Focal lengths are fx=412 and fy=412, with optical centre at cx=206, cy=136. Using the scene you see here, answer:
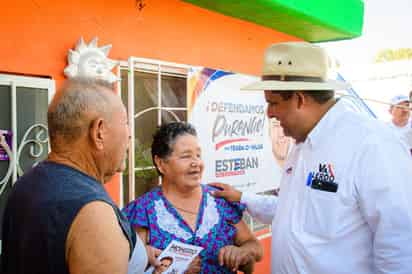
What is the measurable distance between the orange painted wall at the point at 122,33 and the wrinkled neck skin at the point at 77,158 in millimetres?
1434

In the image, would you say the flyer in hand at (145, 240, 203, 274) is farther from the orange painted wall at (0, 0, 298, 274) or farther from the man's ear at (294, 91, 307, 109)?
the orange painted wall at (0, 0, 298, 274)

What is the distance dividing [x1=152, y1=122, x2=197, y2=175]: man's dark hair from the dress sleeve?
27 centimetres

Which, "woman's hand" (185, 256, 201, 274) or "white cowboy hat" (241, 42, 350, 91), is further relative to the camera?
"woman's hand" (185, 256, 201, 274)

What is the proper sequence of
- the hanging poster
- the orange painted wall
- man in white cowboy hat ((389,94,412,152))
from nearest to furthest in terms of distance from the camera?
the orange painted wall < the hanging poster < man in white cowboy hat ((389,94,412,152))

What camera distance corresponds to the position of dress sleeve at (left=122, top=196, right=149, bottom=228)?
213cm

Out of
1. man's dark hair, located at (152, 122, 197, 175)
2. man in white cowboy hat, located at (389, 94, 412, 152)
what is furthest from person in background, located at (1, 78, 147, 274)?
man in white cowboy hat, located at (389, 94, 412, 152)

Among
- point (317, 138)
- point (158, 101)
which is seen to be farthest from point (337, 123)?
point (158, 101)

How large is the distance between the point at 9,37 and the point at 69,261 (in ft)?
5.77

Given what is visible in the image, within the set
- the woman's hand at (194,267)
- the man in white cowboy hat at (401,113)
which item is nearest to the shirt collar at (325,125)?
the woman's hand at (194,267)

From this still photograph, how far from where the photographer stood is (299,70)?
6.13ft

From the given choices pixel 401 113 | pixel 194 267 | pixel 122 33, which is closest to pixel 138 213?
pixel 194 267

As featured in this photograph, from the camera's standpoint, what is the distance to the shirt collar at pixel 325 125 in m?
1.82

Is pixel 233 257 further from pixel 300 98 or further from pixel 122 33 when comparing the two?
pixel 122 33

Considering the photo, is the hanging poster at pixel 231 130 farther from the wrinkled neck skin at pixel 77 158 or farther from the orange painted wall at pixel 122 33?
the wrinkled neck skin at pixel 77 158
